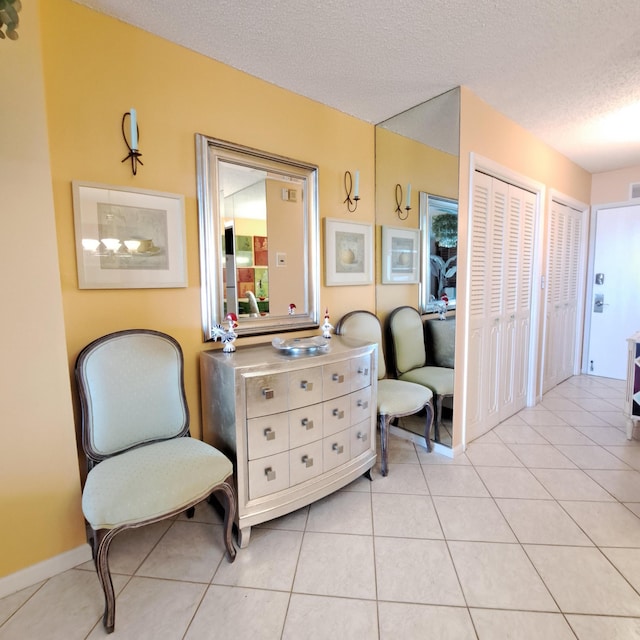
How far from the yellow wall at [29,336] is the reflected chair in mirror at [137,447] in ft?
0.41

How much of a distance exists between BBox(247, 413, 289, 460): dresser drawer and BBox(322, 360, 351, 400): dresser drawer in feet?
0.89

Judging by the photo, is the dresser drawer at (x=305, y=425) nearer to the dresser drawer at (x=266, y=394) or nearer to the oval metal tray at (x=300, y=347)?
the dresser drawer at (x=266, y=394)

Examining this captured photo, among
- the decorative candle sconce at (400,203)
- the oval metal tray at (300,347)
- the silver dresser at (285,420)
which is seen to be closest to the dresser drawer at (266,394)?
the silver dresser at (285,420)

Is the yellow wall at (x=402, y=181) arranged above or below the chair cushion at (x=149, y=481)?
above

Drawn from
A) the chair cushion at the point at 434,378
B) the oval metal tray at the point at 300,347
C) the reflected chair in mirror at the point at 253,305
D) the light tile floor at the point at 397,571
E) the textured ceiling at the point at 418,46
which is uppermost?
the textured ceiling at the point at 418,46

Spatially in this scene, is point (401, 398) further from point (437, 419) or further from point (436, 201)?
point (436, 201)

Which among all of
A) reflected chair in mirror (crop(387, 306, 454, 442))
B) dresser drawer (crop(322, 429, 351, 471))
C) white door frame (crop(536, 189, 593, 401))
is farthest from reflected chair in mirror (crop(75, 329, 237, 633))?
white door frame (crop(536, 189, 593, 401))

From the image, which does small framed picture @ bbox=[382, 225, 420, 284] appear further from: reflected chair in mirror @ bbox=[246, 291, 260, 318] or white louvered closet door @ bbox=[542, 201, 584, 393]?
white louvered closet door @ bbox=[542, 201, 584, 393]

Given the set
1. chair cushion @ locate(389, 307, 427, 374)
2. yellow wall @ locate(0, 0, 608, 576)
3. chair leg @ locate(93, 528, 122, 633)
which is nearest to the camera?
chair leg @ locate(93, 528, 122, 633)

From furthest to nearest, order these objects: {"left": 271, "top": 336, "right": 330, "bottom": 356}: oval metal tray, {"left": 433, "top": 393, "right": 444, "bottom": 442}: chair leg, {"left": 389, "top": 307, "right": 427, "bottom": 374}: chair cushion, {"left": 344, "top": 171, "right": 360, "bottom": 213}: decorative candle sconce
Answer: {"left": 389, "top": 307, "right": 427, "bottom": 374}: chair cushion < {"left": 344, "top": 171, "right": 360, "bottom": 213}: decorative candle sconce < {"left": 433, "top": 393, "right": 444, "bottom": 442}: chair leg < {"left": 271, "top": 336, "right": 330, "bottom": 356}: oval metal tray

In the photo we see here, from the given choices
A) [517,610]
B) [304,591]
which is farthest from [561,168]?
[304,591]

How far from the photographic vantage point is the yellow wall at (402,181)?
7.93 ft

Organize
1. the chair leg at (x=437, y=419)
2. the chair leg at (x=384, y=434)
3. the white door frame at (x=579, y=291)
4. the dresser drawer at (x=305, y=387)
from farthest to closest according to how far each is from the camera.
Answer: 1. the white door frame at (x=579, y=291)
2. the chair leg at (x=437, y=419)
3. the chair leg at (x=384, y=434)
4. the dresser drawer at (x=305, y=387)

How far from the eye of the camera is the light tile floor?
1292 mm
